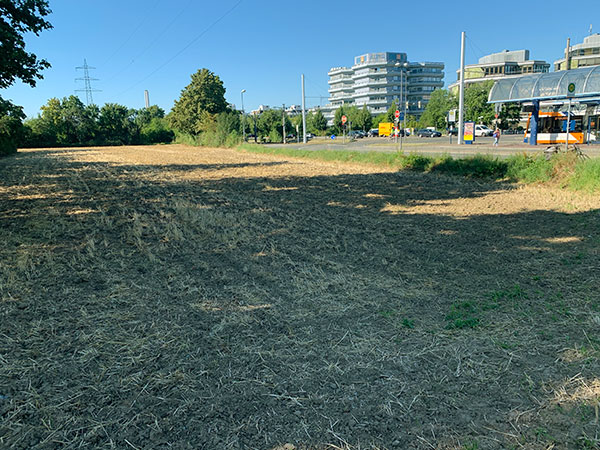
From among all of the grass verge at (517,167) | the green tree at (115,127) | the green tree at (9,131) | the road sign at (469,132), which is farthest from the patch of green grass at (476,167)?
the green tree at (115,127)

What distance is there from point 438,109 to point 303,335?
85788mm

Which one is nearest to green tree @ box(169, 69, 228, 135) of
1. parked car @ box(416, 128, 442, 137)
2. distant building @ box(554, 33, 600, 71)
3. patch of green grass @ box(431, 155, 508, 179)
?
parked car @ box(416, 128, 442, 137)

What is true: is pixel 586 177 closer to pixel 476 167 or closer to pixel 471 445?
pixel 476 167

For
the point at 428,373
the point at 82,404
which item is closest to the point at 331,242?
the point at 428,373

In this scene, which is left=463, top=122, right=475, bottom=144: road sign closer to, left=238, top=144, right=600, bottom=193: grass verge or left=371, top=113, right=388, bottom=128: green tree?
left=238, top=144, right=600, bottom=193: grass verge

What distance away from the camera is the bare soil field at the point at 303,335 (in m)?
3.16

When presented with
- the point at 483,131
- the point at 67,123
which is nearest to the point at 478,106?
the point at 483,131

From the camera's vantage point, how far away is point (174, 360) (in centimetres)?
409

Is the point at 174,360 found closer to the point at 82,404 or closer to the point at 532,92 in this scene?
the point at 82,404

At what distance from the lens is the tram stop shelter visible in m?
23.3

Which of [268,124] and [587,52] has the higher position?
[587,52]

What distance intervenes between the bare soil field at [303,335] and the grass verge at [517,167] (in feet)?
13.8

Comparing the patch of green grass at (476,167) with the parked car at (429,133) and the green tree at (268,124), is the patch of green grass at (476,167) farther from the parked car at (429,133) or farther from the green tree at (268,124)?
the green tree at (268,124)

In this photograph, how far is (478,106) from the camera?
2520 inches
